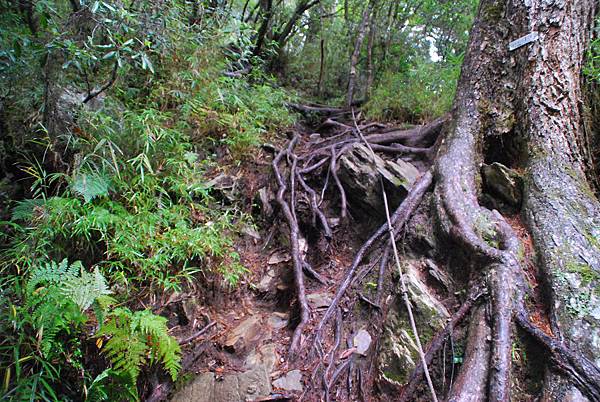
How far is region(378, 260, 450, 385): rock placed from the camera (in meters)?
2.21

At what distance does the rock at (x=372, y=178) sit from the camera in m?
3.51

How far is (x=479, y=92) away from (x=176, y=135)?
3329mm

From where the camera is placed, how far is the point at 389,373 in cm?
224

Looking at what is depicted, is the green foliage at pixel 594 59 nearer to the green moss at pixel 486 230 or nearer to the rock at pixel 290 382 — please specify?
the green moss at pixel 486 230

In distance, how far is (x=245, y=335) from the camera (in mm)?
2793

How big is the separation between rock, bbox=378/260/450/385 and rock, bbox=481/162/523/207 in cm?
112

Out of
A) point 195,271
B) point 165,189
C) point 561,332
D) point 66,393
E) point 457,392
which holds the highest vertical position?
point 561,332

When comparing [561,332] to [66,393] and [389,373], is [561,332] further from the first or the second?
[66,393]

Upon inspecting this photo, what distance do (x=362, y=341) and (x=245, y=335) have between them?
1004 mm

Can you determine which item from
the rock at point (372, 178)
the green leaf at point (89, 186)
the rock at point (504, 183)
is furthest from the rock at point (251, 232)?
the rock at point (504, 183)

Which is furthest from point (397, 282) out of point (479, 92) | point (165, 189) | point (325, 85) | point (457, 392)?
point (325, 85)

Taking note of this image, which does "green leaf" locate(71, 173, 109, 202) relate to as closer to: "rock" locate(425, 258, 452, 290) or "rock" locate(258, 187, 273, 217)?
"rock" locate(258, 187, 273, 217)

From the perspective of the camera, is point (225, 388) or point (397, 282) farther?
point (397, 282)

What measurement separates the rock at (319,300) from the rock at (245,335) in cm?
50
